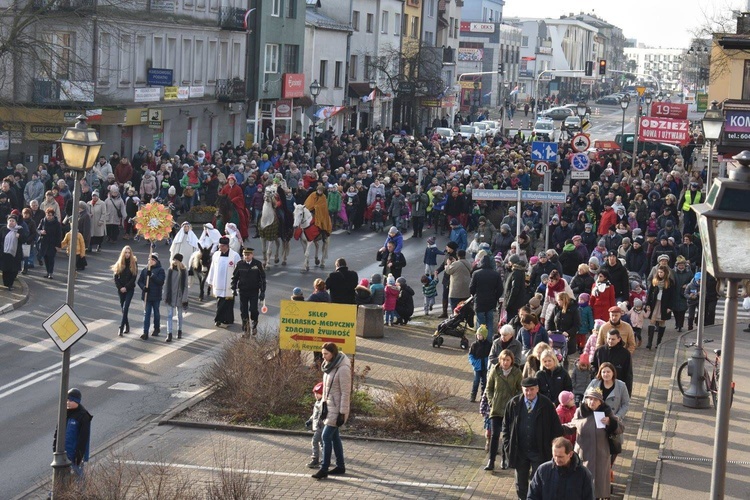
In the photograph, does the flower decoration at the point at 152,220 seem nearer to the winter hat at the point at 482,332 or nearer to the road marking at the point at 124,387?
the road marking at the point at 124,387

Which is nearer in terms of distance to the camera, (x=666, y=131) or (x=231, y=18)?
(x=666, y=131)

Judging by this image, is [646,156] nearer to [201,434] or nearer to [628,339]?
[628,339]

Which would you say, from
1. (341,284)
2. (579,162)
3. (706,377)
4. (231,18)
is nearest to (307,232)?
(341,284)

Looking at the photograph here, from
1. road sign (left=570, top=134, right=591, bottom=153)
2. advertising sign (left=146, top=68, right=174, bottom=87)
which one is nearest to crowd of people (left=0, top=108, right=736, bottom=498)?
road sign (left=570, top=134, right=591, bottom=153)

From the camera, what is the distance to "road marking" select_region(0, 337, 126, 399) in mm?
18281

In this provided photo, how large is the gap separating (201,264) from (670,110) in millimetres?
33613

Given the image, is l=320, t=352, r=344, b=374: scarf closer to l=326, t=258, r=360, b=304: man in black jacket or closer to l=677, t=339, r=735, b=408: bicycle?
l=677, t=339, r=735, b=408: bicycle

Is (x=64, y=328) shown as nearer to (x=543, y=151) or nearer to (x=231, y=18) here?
(x=543, y=151)

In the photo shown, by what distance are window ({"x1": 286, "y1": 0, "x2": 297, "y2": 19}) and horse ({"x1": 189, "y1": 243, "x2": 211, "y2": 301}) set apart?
3638 cm

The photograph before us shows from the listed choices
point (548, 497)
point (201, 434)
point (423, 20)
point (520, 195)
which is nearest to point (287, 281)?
point (520, 195)

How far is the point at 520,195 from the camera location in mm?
23828

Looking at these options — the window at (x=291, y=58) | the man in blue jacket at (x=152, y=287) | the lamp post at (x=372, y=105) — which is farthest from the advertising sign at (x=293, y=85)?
the man in blue jacket at (x=152, y=287)

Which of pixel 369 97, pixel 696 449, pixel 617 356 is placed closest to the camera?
pixel 696 449

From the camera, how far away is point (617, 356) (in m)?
15.6
